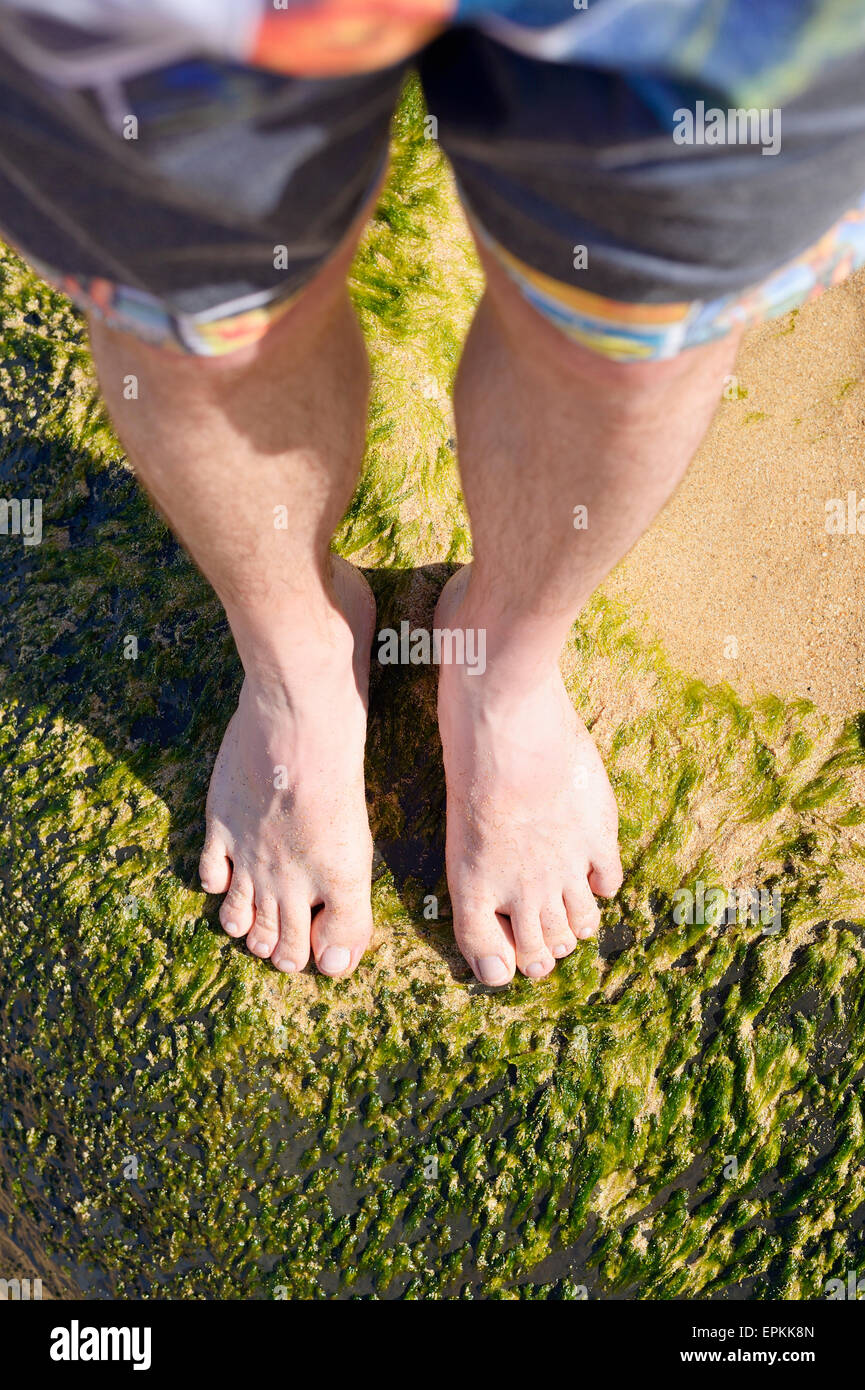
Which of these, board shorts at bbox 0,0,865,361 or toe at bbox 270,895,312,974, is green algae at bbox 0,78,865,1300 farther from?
board shorts at bbox 0,0,865,361

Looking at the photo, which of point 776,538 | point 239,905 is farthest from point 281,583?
point 776,538

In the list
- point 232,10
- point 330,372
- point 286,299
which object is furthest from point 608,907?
point 232,10

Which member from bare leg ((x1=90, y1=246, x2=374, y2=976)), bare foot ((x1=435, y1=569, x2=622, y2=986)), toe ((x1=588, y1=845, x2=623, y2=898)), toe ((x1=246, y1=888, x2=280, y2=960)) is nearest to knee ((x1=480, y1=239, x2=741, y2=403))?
bare leg ((x1=90, y1=246, x2=374, y2=976))

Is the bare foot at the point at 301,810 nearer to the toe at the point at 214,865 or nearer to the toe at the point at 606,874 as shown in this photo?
the toe at the point at 214,865

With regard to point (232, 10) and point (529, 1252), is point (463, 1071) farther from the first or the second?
point (232, 10)

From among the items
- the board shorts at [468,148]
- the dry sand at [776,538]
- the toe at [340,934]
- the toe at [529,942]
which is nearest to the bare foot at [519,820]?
the toe at [529,942]

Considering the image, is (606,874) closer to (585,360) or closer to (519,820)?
(519,820)

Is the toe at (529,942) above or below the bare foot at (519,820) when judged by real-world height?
below
